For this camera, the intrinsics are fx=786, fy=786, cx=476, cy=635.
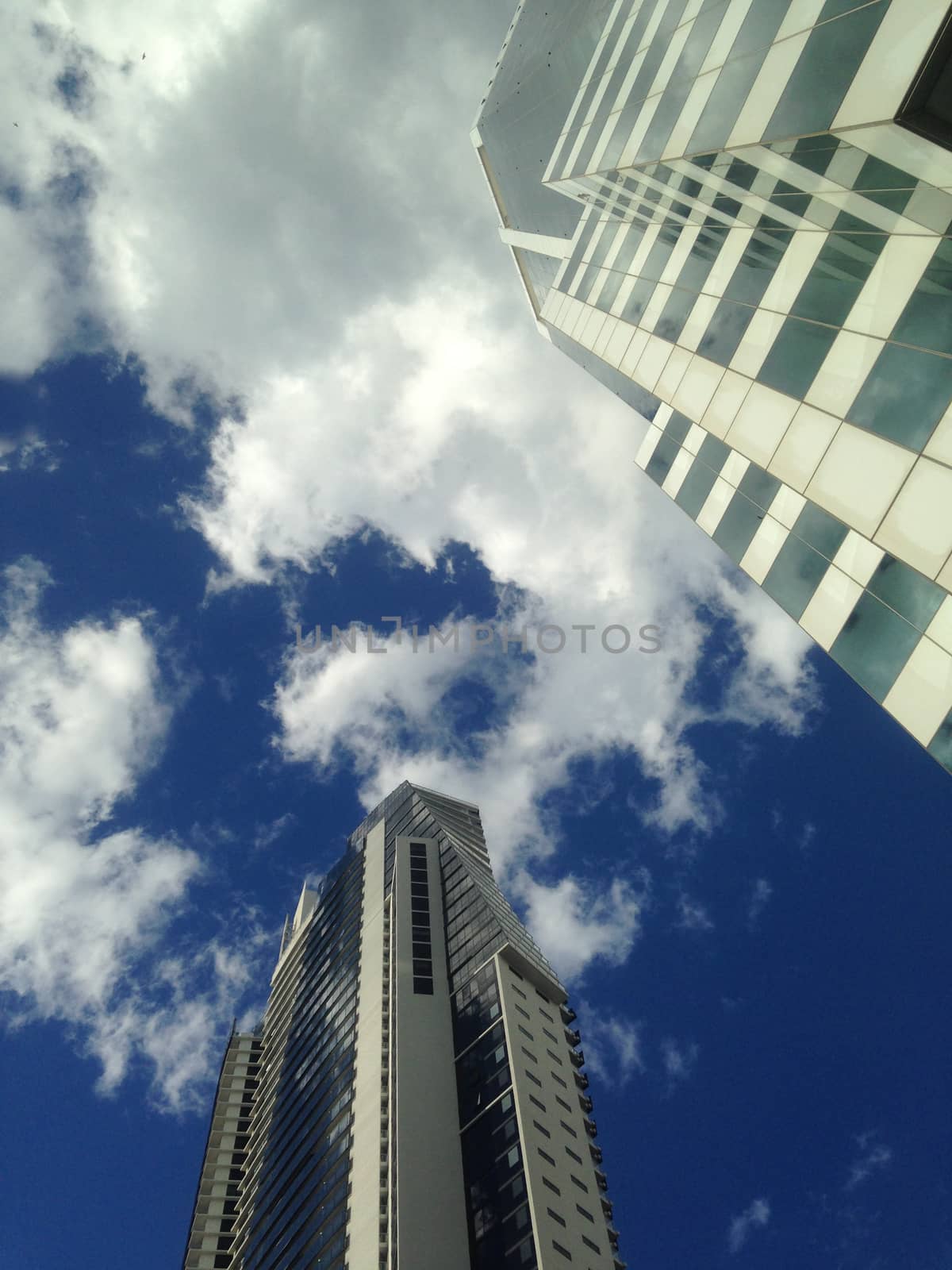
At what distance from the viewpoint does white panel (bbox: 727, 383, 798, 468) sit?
60.2 feet

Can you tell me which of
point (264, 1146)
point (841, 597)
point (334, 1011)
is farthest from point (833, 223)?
point (264, 1146)

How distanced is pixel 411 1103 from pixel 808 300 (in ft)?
183

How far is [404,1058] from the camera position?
5778 cm

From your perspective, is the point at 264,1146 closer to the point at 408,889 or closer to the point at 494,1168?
the point at 408,889

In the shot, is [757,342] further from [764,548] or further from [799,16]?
[799,16]

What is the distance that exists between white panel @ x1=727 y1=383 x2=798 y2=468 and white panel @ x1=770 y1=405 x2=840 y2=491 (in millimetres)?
331

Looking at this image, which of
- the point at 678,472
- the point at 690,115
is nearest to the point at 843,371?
the point at 690,115

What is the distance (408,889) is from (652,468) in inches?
2410

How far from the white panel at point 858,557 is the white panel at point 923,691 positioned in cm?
200

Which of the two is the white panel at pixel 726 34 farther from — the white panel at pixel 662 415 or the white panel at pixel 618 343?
the white panel at pixel 662 415

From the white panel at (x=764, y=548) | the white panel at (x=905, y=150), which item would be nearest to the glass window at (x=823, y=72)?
the white panel at (x=905, y=150)

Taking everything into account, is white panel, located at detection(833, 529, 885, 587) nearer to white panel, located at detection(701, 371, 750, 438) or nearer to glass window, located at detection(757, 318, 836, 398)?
glass window, located at detection(757, 318, 836, 398)

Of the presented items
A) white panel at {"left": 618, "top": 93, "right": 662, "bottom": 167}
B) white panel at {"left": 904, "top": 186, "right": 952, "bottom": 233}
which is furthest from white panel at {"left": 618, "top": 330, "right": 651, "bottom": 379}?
white panel at {"left": 904, "top": 186, "right": 952, "bottom": 233}

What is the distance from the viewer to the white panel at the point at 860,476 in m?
14.6
